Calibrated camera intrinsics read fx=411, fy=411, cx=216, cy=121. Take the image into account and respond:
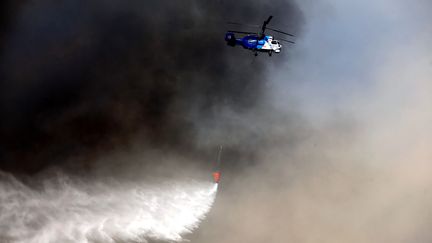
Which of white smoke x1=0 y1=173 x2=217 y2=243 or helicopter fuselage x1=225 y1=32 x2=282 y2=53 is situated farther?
helicopter fuselage x1=225 y1=32 x2=282 y2=53

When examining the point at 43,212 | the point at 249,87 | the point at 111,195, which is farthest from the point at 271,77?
the point at 43,212

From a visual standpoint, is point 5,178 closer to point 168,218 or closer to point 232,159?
point 168,218

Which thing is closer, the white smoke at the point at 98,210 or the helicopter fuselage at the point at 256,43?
the white smoke at the point at 98,210

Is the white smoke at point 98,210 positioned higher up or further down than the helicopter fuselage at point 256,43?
further down

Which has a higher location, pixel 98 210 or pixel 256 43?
pixel 256 43

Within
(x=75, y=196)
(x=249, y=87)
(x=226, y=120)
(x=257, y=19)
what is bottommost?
(x=75, y=196)

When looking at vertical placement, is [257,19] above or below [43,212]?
above

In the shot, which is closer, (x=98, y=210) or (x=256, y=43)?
(x=98, y=210)

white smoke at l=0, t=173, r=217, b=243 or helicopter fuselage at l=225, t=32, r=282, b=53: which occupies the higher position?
helicopter fuselage at l=225, t=32, r=282, b=53
